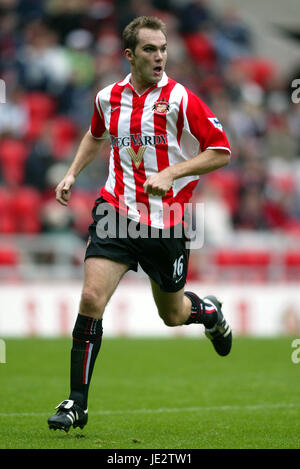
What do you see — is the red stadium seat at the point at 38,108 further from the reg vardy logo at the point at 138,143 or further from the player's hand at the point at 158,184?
the player's hand at the point at 158,184

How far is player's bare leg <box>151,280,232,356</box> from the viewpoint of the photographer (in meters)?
6.39

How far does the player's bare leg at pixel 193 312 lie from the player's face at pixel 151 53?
1.44 meters

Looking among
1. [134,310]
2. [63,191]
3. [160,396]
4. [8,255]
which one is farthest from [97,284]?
[134,310]

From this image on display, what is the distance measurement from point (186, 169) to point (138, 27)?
1037mm

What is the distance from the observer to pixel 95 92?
1641cm

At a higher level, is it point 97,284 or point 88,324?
point 97,284

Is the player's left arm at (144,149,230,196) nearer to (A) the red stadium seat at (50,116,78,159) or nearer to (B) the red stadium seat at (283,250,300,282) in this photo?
(B) the red stadium seat at (283,250,300,282)

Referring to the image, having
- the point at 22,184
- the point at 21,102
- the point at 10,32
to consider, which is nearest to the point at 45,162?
the point at 22,184

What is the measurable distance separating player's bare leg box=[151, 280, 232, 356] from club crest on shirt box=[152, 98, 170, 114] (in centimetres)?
119

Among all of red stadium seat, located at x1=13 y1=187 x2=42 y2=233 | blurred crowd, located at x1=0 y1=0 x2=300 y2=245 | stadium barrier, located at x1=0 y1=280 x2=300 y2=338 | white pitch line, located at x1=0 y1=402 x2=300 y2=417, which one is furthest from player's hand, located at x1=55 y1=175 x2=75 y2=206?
red stadium seat, located at x1=13 y1=187 x2=42 y2=233

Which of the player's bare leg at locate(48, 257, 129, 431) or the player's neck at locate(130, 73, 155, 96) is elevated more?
the player's neck at locate(130, 73, 155, 96)

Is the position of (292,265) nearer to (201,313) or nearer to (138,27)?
(201,313)

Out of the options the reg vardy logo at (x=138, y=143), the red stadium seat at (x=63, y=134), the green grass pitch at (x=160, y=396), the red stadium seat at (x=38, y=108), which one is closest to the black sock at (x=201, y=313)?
the green grass pitch at (x=160, y=396)

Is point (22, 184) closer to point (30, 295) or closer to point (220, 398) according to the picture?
point (30, 295)
